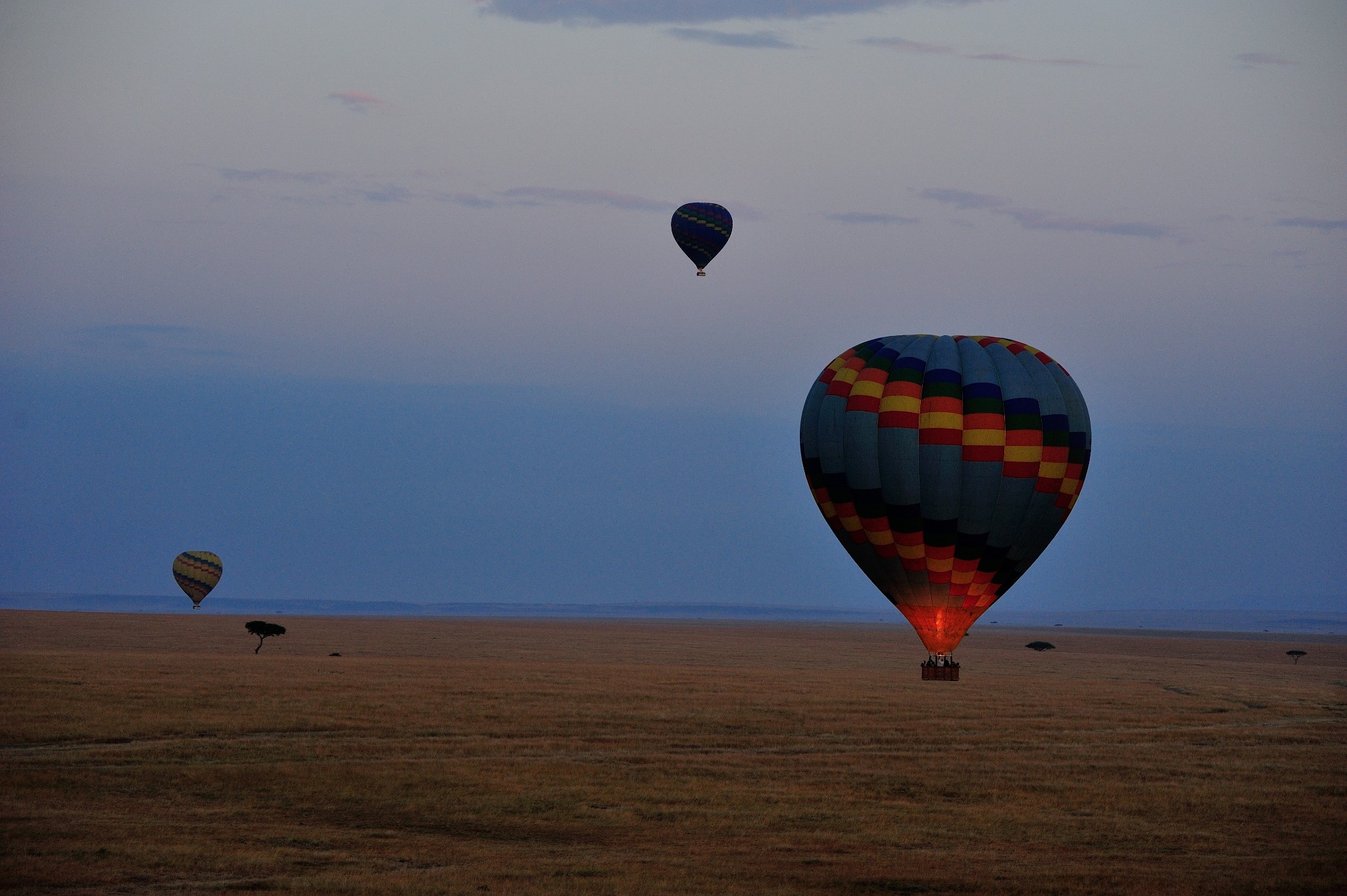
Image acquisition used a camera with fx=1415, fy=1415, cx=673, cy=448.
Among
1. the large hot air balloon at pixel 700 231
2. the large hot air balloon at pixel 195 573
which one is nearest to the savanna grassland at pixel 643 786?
the large hot air balloon at pixel 700 231

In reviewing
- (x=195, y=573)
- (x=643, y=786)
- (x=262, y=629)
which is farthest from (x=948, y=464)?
(x=195, y=573)

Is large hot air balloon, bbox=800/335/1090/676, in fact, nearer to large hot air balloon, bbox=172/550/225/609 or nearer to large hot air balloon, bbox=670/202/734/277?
large hot air balloon, bbox=670/202/734/277

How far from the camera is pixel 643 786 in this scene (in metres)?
34.2

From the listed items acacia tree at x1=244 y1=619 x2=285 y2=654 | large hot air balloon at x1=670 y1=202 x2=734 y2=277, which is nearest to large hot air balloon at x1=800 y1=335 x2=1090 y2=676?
large hot air balloon at x1=670 y1=202 x2=734 y2=277

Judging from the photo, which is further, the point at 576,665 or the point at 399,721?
the point at 576,665

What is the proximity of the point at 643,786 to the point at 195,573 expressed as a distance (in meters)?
109

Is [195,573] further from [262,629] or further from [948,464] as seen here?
[948,464]

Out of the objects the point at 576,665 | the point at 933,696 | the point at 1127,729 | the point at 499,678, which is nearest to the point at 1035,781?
the point at 1127,729

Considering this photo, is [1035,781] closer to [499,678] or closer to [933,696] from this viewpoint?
[933,696]

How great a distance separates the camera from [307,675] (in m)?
59.0

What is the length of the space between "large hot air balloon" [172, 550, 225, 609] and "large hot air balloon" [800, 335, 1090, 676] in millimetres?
96804

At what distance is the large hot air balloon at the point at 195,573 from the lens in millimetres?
133000

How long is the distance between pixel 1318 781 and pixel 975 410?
52.9ft

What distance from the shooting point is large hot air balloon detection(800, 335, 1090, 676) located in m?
48.0
